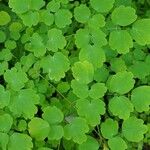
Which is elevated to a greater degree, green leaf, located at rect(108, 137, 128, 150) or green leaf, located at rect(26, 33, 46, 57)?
green leaf, located at rect(26, 33, 46, 57)

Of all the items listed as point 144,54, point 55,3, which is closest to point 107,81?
point 144,54

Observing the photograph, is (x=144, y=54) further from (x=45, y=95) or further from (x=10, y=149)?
(x=10, y=149)

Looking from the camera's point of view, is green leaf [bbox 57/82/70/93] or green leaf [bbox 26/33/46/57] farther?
green leaf [bbox 57/82/70/93]

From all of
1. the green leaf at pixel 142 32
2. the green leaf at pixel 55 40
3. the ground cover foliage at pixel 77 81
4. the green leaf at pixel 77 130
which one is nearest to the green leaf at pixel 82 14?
the ground cover foliage at pixel 77 81

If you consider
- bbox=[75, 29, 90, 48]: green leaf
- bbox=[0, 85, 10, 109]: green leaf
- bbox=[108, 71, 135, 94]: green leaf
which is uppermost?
bbox=[75, 29, 90, 48]: green leaf

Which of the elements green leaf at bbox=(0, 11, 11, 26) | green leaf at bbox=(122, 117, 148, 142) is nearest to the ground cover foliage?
green leaf at bbox=(122, 117, 148, 142)

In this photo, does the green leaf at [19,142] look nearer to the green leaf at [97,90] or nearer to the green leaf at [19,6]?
the green leaf at [97,90]

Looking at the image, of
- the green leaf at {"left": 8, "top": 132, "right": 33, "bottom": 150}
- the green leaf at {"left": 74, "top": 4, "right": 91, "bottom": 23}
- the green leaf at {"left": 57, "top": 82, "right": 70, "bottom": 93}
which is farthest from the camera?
the green leaf at {"left": 57, "top": 82, "right": 70, "bottom": 93}

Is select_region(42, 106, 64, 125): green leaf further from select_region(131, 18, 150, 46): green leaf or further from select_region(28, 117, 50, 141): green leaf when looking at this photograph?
select_region(131, 18, 150, 46): green leaf
